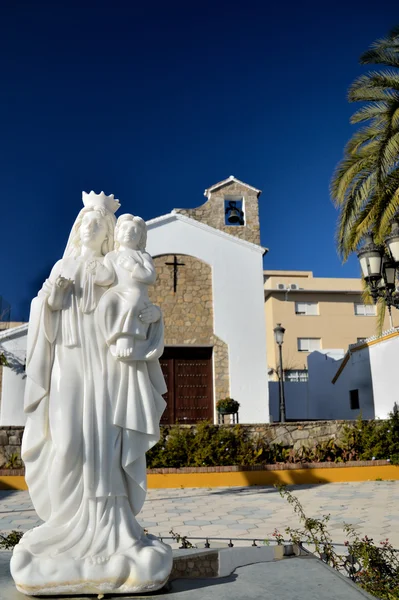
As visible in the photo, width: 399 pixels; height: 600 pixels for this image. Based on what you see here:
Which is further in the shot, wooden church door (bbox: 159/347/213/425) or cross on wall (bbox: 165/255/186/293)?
cross on wall (bbox: 165/255/186/293)

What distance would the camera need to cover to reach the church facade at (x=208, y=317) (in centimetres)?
1538

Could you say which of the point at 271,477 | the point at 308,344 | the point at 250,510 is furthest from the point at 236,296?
the point at 308,344

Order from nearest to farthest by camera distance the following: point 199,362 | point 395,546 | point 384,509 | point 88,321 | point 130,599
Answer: point 130,599, point 88,321, point 395,546, point 384,509, point 199,362

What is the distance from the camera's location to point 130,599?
8.75 feet

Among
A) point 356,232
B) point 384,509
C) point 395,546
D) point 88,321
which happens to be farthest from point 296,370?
point 88,321

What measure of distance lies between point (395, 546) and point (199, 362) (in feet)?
35.2

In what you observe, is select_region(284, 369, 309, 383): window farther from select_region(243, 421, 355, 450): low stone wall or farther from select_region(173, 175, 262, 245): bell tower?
select_region(243, 421, 355, 450): low stone wall

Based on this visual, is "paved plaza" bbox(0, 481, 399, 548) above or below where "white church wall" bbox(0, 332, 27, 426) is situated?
Result: below

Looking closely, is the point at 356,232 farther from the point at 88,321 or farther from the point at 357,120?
the point at 88,321

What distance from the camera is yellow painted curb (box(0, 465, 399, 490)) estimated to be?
1025 centimetres

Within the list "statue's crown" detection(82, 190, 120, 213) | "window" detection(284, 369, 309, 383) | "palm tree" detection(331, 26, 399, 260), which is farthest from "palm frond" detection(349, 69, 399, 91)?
"window" detection(284, 369, 309, 383)

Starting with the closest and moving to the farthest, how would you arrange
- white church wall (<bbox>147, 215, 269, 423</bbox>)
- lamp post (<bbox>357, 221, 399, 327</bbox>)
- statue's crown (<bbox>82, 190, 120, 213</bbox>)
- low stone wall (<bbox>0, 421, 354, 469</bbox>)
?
statue's crown (<bbox>82, 190, 120, 213</bbox>), lamp post (<bbox>357, 221, 399, 327</bbox>), low stone wall (<bbox>0, 421, 354, 469</bbox>), white church wall (<bbox>147, 215, 269, 423</bbox>)

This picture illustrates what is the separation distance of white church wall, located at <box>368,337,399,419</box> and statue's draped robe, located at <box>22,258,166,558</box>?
12220 mm

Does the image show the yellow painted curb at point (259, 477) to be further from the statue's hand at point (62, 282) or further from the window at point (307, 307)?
the window at point (307, 307)
